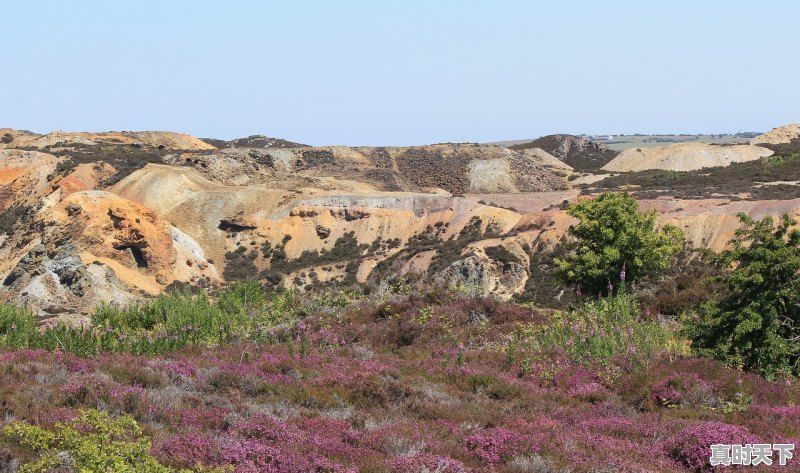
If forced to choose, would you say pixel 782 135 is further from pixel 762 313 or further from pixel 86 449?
pixel 86 449

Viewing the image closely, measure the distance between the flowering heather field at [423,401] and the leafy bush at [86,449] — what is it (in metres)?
0.08

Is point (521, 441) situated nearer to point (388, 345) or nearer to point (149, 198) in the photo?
point (388, 345)

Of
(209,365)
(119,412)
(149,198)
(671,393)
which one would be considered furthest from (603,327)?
(149,198)

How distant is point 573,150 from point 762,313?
450 feet

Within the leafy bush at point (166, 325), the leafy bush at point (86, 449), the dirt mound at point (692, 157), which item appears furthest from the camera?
the dirt mound at point (692, 157)

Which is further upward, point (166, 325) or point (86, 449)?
point (86, 449)

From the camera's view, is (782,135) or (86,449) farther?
(782,135)

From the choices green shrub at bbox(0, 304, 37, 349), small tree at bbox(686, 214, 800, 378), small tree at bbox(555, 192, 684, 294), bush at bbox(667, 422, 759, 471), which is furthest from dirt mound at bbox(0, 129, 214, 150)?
bush at bbox(667, 422, 759, 471)

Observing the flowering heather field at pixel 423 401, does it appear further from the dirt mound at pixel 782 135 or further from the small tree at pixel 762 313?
the dirt mound at pixel 782 135

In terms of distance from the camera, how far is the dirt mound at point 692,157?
10921 cm

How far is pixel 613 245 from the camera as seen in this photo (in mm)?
29422

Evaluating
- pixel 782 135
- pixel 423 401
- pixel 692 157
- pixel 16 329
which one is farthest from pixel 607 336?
pixel 782 135

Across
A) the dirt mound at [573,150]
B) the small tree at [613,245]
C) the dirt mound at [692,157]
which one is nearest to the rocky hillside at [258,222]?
the small tree at [613,245]

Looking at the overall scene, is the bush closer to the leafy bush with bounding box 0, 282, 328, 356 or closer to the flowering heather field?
the flowering heather field
